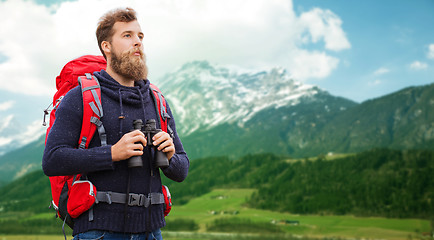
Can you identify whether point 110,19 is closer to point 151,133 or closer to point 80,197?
point 151,133

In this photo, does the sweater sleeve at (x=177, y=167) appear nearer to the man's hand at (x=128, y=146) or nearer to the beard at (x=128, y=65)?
the man's hand at (x=128, y=146)

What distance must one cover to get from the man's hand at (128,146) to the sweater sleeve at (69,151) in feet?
0.25

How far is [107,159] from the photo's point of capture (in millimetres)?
4066

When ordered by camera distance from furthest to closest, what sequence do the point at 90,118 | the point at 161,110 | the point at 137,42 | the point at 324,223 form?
the point at 324,223 < the point at 161,110 < the point at 137,42 < the point at 90,118

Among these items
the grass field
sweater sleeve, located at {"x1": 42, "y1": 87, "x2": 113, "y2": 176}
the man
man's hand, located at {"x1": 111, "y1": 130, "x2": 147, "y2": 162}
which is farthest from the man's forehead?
the grass field

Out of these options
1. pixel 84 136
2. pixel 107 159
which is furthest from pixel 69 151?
pixel 107 159

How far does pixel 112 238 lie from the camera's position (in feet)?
13.6

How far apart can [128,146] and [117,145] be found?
4.9 inches

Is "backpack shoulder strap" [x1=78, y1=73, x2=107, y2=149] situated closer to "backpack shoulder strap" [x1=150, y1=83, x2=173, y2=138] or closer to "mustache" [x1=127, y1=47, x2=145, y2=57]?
"mustache" [x1=127, y1=47, x2=145, y2=57]

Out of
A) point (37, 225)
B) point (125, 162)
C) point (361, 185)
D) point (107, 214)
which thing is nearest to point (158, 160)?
point (125, 162)

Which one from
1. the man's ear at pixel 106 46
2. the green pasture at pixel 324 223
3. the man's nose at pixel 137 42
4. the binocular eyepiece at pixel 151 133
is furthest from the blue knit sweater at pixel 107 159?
the green pasture at pixel 324 223

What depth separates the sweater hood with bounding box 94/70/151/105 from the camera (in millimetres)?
4465

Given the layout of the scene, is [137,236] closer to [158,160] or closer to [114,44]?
[158,160]

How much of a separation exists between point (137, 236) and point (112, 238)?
0.26 meters
